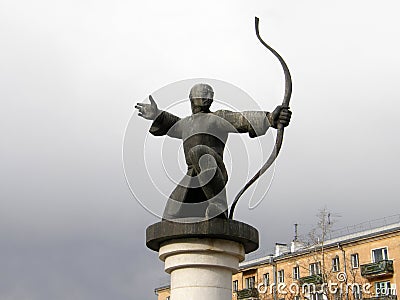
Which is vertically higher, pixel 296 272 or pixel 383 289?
pixel 296 272

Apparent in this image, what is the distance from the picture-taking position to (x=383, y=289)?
4919 centimetres

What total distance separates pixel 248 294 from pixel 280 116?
171 ft

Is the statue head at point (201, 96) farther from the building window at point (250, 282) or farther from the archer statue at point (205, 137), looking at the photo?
the building window at point (250, 282)

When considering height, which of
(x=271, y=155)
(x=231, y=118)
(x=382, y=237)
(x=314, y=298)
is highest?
(x=382, y=237)

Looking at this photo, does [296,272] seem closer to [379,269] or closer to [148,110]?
[379,269]

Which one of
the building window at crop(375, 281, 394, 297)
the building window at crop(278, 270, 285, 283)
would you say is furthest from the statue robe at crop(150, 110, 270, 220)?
the building window at crop(278, 270, 285, 283)

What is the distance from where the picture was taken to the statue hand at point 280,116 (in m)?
7.71

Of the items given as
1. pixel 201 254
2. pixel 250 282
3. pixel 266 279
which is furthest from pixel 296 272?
pixel 201 254

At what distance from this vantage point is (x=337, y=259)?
5197cm

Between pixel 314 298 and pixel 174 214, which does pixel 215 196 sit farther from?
pixel 314 298

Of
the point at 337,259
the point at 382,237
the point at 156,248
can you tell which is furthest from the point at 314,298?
the point at 156,248

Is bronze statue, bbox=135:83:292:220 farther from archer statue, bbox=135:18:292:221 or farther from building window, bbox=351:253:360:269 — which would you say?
building window, bbox=351:253:360:269

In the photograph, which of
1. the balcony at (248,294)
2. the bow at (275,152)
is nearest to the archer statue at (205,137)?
the bow at (275,152)

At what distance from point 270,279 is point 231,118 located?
168ft
